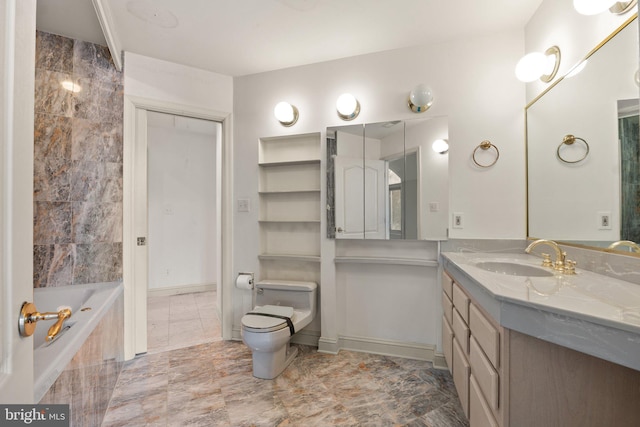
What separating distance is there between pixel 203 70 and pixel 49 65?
1.03 meters

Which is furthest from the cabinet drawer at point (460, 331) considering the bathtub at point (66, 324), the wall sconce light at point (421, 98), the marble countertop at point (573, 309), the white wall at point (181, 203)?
the white wall at point (181, 203)

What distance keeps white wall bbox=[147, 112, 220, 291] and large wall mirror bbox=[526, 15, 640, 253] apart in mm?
3612

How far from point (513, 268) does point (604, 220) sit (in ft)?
1.59

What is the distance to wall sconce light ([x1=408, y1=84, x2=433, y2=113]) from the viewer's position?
2.07 meters

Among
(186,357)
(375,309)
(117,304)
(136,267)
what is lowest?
(186,357)

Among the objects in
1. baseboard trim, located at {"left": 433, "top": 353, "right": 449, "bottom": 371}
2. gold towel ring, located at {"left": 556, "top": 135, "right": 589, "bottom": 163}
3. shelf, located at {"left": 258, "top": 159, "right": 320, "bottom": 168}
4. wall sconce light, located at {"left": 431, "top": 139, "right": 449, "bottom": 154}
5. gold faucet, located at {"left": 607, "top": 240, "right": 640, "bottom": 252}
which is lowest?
baseboard trim, located at {"left": 433, "top": 353, "right": 449, "bottom": 371}

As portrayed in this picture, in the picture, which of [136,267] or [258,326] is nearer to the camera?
[258,326]

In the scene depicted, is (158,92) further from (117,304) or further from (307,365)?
(307,365)

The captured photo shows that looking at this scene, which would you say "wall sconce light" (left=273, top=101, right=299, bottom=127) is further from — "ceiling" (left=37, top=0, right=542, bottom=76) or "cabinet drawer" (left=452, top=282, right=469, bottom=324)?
"cabinet drawer" (left=452, top=282, right=469, bottom=324)

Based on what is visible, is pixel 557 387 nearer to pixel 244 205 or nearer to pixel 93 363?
pixel 93 363

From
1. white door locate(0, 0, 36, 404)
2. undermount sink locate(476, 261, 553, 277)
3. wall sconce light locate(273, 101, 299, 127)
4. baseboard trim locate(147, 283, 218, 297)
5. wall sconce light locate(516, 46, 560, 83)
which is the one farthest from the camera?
baseboard trim locate(147, 283, 218, 297)

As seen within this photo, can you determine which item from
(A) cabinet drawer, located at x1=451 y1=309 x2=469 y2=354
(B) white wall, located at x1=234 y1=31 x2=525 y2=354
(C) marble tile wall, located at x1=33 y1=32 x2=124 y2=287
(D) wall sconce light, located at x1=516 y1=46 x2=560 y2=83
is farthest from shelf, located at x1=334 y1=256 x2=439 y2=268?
(C) marble tile wall, located at x1=33 y1=32 x2=124 y2=287

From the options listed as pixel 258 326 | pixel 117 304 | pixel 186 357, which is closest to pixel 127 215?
pixel 117 304

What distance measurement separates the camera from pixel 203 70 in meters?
2.49
